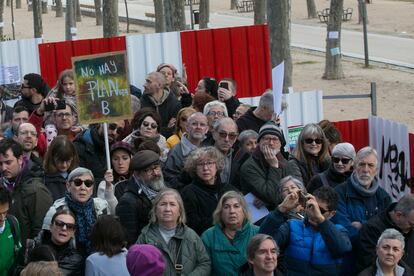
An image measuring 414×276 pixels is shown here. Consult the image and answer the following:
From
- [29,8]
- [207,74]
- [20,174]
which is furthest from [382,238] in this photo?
[29,8]

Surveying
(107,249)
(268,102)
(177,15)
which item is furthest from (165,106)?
(177,15)

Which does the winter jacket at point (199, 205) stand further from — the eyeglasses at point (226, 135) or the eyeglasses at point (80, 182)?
the eyeglasses at point (226, 135)

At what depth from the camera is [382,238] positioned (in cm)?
889

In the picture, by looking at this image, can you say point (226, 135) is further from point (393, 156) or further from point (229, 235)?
point (393, 156)

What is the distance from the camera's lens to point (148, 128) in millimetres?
11609

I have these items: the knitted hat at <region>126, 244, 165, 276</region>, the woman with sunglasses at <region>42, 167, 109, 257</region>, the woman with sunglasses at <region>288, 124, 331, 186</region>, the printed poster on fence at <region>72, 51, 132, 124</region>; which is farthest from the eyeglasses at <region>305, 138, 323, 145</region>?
the knitted hat at <region>126, 244, 165, 276</region>

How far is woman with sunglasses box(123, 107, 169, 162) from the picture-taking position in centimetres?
1157

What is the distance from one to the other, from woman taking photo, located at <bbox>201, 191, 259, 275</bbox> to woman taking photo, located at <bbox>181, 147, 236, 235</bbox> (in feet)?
1.87

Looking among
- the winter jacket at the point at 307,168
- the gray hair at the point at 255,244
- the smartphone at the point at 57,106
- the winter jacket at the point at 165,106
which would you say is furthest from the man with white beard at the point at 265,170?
the winter jacket at the point at 165,106

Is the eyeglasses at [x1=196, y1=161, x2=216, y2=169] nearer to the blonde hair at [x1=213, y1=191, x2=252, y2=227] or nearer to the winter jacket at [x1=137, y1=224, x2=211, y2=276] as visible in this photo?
the blonde hair at [x1=213, y1=191, x2=252, y2=227]

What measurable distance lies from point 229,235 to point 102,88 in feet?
7.52

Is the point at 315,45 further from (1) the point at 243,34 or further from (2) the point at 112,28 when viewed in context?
(1) the point at 243,34

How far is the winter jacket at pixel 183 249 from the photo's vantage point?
9.07 meters

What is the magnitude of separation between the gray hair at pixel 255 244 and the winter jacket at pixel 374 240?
117 cm
